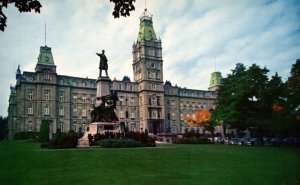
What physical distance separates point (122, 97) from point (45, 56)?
2322 centimetres

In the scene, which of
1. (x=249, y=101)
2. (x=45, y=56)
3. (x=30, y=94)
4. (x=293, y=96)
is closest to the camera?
(x=293, y=96)

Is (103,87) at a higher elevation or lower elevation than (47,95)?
lower

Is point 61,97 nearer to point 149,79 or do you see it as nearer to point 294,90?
point 149,79

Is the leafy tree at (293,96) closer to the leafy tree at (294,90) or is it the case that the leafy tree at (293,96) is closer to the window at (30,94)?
the leafy tree at (294,90)

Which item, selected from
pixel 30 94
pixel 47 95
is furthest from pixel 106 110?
pixel 47 95

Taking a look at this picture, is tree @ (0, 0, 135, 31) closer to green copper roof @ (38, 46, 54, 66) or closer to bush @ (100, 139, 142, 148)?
bush @ (100, 139, 142, 148)

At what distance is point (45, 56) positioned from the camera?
7306 centimetres

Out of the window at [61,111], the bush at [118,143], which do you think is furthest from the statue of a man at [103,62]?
the window at [61,111]

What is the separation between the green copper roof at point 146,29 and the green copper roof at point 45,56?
25.8 m

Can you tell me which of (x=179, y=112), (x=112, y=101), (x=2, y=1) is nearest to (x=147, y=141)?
(x=112, y=101)

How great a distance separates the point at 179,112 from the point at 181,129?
5.32 metres

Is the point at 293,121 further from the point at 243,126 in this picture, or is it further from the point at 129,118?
the point at 129,118

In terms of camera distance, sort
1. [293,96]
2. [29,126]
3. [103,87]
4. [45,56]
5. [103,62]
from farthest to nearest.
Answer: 1. [45,56]
2. [29,126]
3. [103,62]
4. [103,87]
5. [293,96]

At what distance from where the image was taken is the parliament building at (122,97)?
68.9 metres
